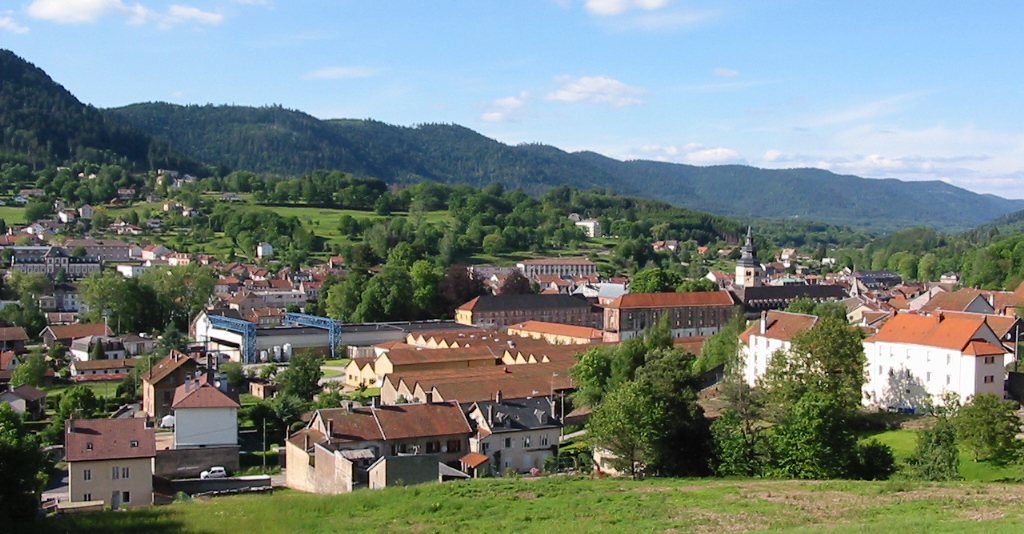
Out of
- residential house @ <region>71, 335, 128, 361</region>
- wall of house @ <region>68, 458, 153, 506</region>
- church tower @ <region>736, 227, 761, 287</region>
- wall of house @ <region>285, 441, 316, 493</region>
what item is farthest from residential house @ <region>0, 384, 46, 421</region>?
church tower @ <region>736, 227, 761, 287</region>

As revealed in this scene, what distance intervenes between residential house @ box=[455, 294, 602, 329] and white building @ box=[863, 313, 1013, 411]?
37.9 meters

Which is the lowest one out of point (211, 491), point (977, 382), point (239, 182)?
point (211, 491)

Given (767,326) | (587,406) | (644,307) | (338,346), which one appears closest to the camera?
(587,406)

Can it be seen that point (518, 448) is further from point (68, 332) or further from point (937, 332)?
point (68, 332)

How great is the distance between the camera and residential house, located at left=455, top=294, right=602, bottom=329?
2840 inches

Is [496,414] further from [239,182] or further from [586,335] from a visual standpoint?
[239,182]

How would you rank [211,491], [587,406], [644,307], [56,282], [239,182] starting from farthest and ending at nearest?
[239,182], [56,282], [644,307], [587,406], [211,491]

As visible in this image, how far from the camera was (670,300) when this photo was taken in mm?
72562

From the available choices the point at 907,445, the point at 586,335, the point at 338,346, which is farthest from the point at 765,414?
Result: the point at 338,346

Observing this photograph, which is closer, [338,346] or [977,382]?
[977,382]

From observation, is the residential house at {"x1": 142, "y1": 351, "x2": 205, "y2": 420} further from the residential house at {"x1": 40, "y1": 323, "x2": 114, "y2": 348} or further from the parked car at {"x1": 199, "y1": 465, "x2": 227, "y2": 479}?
the residential house at {"x1": 40, "y1": 323, "x2": 114, "y2": 348}

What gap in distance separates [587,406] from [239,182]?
363 feet

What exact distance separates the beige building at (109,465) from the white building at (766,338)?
23.6 metres

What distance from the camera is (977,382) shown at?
32625mm
